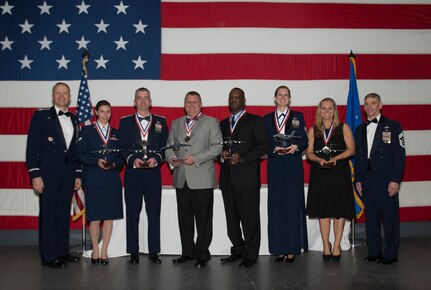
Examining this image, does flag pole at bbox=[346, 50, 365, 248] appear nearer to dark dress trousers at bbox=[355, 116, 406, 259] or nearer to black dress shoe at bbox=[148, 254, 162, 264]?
dark dress trousers at bbox=[355, 116, 406, 259]

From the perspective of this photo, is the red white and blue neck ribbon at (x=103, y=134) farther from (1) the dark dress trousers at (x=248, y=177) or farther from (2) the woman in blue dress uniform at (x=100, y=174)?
(1) the dark dress trousers at (x=248, y=177)

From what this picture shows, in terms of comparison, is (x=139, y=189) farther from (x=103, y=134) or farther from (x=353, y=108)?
(x=353, y=108)

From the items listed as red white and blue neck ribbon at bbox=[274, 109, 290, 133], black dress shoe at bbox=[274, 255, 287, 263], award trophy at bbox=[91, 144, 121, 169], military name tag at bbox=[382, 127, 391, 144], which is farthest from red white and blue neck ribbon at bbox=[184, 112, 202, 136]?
military name tag at bbox=[382, 127, 391, 144]

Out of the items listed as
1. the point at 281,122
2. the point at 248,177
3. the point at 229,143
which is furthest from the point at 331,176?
the point at 229,143

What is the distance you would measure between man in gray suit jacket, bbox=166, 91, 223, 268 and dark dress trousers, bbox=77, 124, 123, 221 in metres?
0.68

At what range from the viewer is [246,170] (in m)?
5.08

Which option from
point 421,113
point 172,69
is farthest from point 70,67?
point 421,113

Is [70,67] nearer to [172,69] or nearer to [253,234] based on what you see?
[172,69]

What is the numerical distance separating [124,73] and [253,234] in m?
3.15

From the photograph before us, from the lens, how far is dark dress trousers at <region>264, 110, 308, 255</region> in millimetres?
5223

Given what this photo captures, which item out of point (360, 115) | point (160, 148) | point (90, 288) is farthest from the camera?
point (360, 115)

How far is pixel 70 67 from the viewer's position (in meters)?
6.77

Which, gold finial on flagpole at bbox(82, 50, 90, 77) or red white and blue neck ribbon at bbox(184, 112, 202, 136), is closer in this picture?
red white and blue neck ribbon at bbox(184, 112, 202, 136)

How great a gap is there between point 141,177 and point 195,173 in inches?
24.5
